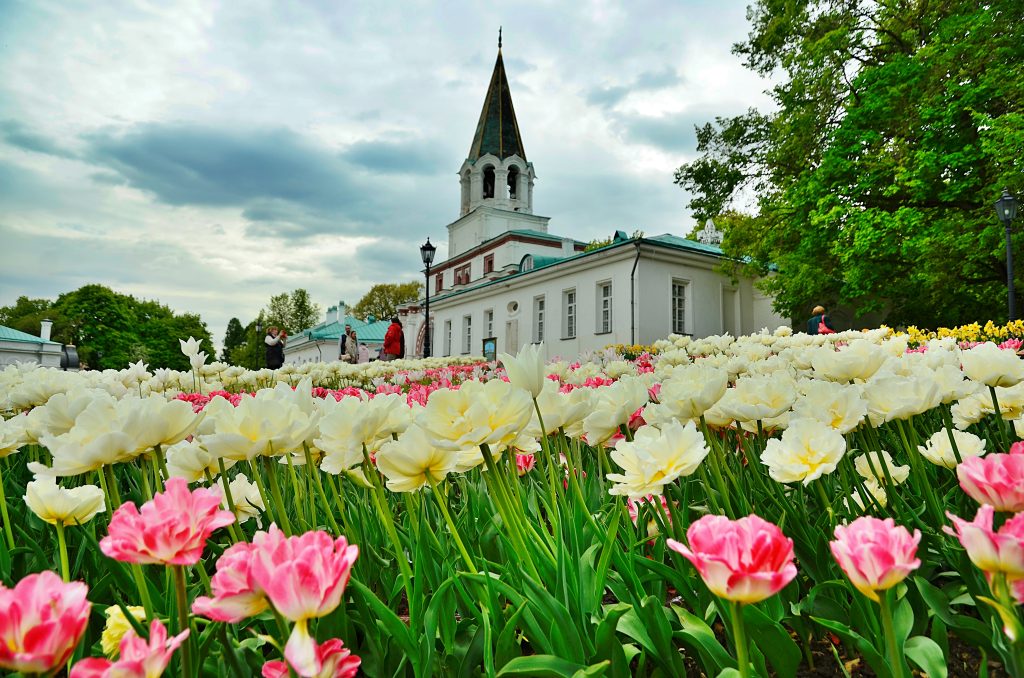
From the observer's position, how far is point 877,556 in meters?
0.70

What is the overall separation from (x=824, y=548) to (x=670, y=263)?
21.6 metres

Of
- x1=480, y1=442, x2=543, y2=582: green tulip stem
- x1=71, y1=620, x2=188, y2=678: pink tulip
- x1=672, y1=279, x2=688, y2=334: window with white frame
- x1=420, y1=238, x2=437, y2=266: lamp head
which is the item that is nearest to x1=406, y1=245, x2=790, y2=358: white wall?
x1=672, y1=279, x2=688, y2=334: window with white frame

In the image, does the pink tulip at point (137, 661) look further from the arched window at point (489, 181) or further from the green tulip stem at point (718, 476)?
the arched window at point (489, 181)

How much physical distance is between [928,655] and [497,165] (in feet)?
146

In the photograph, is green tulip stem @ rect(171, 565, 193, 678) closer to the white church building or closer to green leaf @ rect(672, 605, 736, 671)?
green leaf @ rect(672, 605, 736, 671)

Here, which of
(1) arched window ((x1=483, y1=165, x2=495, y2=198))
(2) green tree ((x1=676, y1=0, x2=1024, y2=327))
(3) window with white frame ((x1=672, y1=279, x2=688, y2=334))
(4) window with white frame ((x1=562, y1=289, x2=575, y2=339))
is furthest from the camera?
(1) arched window ((x1=483, y1=165, x2=495, y2=198))

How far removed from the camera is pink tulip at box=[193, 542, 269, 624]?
0.72 meters

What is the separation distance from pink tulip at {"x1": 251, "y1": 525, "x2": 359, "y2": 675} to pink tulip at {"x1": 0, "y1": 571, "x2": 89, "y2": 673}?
18 cm

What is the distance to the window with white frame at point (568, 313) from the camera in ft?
82.4

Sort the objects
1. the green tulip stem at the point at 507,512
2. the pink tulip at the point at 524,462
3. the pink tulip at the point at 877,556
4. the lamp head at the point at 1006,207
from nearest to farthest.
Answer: the pink tulip at the point at 877,556 → the green tulip stem at the point at 507,512 → the pink tulip at the point at 524,462 → the lamp head at the point at 1006,207

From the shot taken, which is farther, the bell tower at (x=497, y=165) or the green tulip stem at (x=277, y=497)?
the bell tower at (x=497, y=165)

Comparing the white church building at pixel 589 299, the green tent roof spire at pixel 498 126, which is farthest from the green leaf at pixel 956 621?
the green tent roof spire at pixel 498 126

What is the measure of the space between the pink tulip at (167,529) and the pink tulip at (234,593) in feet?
0.14

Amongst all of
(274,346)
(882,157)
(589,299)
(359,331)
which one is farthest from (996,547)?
(359,331)
